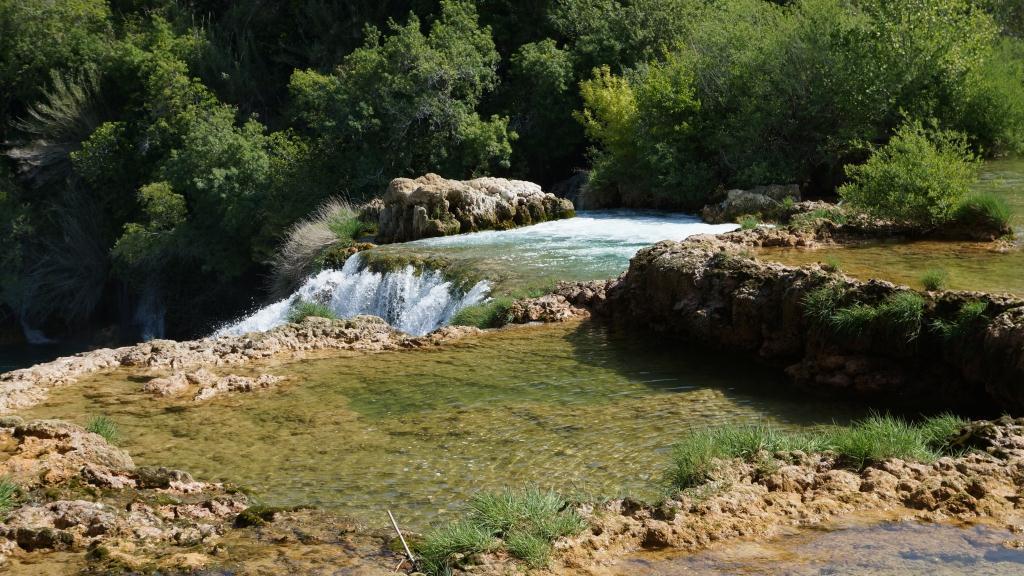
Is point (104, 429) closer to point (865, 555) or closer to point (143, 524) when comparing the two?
point (143, 524)

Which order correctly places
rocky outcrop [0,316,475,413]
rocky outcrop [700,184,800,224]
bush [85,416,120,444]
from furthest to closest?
rocky outcrop [700,184,800,224] → rocky outcrop [0,316,475,413] → bush [85,416,120,444]

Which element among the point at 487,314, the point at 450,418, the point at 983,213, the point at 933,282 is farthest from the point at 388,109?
the point at 933,282

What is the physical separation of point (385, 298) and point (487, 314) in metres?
3.63

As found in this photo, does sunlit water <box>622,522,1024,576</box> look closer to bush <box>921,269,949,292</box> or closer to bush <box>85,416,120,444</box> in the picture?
bush <box>921,269,949,292</box>

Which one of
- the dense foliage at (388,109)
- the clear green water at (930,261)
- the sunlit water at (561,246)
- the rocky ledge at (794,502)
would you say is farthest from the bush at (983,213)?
the rocky ledge at (794,502)

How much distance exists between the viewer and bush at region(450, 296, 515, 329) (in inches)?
499

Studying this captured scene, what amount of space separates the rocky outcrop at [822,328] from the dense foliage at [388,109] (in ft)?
24.4

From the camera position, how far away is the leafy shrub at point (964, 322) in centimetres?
795

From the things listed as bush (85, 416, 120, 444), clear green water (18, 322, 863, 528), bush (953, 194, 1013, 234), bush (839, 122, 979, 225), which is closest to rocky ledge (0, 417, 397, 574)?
clear green water (18, 322, 863, 528)

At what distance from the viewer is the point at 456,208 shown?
2019 cm

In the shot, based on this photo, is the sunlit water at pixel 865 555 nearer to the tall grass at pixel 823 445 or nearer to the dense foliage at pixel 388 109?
the tall grass at pixel 823 445

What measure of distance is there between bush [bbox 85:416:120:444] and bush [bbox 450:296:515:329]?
5.23 metres

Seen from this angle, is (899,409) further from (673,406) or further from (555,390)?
(555,390)

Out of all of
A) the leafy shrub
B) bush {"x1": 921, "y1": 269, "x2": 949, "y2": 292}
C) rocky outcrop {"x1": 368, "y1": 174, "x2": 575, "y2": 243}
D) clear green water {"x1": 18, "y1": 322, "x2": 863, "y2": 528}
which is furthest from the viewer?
rocky outcrop {"x1": 368, "y1": 174, "x2": 575, "y2": 243}
